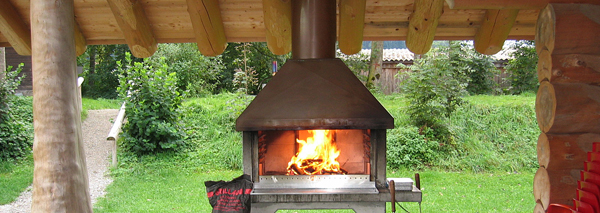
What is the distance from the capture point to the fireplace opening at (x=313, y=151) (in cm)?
389

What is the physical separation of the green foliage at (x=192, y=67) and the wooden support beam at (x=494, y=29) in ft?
23.2

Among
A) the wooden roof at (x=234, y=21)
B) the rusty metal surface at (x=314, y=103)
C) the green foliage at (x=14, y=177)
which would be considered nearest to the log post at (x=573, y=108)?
the rusty metal surface at (x=314, y=103)

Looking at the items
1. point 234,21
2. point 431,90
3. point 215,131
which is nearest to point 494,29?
point 234,21

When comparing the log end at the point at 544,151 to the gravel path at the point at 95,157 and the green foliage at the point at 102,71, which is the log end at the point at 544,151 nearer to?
the gravel path at the point at 95,157

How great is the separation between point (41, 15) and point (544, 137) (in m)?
3.16

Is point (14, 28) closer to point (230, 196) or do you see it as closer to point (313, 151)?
point (230, 196)

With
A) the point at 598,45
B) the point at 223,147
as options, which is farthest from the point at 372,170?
the point at 223,147

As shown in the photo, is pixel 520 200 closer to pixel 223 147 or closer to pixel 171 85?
pixel 223 147

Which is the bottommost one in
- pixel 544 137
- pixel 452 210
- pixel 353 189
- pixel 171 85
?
pixel 452 210

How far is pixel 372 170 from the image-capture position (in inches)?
144

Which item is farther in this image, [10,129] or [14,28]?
[10,129]

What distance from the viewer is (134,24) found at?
4125mm

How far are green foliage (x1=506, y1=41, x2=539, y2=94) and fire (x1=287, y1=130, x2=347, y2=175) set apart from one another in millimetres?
7899

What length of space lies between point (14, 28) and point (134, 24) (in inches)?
41.8
